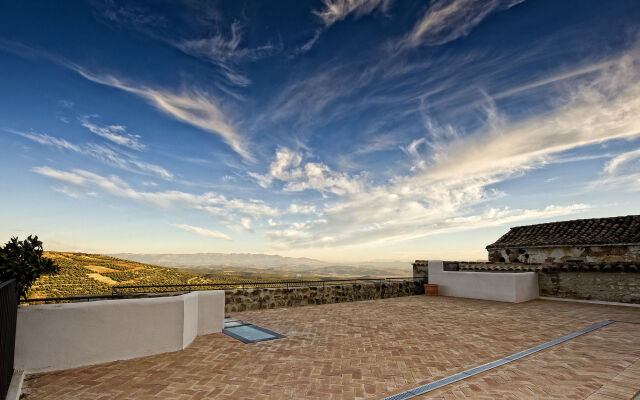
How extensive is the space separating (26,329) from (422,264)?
54.0 feet

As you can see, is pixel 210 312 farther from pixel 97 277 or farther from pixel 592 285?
pixel 97 277

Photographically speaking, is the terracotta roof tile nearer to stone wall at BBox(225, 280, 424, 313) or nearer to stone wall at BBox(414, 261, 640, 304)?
stone wall at BBox(414, 261, 640, 304)

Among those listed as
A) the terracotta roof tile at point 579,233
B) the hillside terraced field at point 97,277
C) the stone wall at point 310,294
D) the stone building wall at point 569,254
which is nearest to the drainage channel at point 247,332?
the stone wall at point 310,294

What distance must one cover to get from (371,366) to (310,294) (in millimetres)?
7395

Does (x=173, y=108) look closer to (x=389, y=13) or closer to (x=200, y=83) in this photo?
(x=200, y=83)

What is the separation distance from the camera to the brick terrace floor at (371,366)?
12.9 feet

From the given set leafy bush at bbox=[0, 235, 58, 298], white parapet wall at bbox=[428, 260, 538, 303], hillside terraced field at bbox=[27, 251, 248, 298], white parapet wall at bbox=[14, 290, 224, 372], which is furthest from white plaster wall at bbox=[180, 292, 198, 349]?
hillside terraced field at bbox=[27, 251, 248, 298]

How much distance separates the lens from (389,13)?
36.2ft

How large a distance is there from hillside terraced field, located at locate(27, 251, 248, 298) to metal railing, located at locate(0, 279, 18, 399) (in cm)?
1944

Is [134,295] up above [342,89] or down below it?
below

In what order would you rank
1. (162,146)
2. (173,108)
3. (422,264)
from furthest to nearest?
(422,264) < (162,146) < (173,108)

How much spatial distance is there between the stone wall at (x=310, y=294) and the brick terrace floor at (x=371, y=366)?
2116mm

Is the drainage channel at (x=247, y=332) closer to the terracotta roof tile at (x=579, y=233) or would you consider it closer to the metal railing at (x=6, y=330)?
the metal railing at (x=6, y=330)

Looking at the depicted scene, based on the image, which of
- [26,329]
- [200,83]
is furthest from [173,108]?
[26,329]
